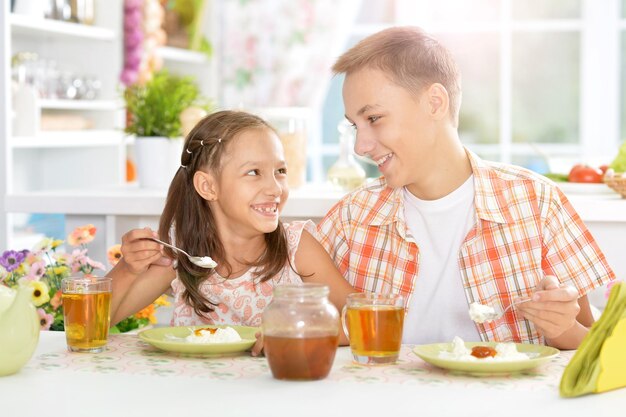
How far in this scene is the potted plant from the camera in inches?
120

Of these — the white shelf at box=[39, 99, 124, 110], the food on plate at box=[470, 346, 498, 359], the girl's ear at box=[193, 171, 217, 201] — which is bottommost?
the food on plate at box=[470, 346, 498, 359]

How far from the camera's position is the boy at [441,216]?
6.44 ft

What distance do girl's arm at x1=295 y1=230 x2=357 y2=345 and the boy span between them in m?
0.11

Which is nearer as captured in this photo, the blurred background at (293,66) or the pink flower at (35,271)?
the pink flower at (35,271)

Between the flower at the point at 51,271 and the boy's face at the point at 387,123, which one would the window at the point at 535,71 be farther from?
the boy's face at the point at 387,123

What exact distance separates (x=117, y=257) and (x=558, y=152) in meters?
3.30

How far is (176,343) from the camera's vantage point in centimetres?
154

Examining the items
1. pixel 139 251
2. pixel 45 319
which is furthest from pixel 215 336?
pixel 45 319

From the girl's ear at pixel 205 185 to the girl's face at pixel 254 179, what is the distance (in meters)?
0.03

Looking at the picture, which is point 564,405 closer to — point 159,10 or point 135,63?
point 135,63

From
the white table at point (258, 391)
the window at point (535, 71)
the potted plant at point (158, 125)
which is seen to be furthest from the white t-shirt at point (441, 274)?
the window at point (535, 71)

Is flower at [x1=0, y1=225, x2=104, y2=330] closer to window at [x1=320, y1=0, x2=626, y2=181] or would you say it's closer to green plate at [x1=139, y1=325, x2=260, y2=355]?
green plate at [x1=139, y1=325, x2=260, y2=355]

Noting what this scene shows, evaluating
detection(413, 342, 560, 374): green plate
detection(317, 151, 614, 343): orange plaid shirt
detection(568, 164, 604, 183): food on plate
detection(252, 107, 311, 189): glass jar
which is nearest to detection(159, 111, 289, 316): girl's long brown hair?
detection(317, 151, 614, 343): orange plaid shirt

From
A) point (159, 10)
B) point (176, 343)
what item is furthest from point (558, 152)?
point (176, 343)
